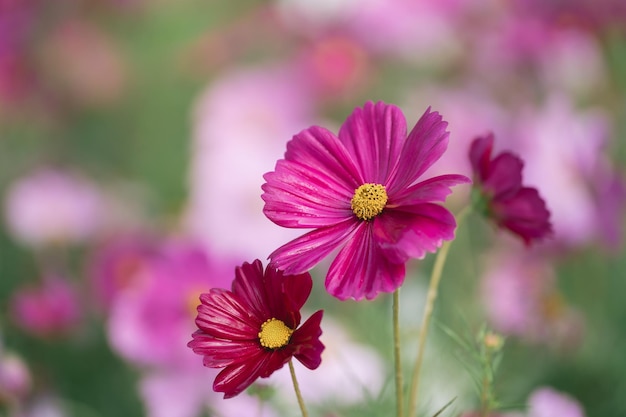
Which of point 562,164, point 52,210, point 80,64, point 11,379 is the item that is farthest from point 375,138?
point 80,64

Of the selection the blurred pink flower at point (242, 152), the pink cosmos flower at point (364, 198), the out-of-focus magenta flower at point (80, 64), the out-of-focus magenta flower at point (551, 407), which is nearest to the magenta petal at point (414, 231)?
the pink cosmos flower at point (364, 198)

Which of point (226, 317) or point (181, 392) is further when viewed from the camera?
point (181, 392)

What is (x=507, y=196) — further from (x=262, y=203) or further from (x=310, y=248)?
(x=262, y=203)

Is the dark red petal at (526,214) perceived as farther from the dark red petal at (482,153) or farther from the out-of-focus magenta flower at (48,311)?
the out-of-focus magenta flower at (48,311)

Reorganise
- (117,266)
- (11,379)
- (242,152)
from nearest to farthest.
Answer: (11,379), (117,266), (242,152)

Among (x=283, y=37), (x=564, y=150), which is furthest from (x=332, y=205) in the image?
(x=283, y=37)

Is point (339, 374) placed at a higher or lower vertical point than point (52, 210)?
lower

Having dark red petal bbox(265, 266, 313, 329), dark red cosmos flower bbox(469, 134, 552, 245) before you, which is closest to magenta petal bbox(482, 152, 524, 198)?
dark red cosmos flower bbox(469, 134, 552, 245)
